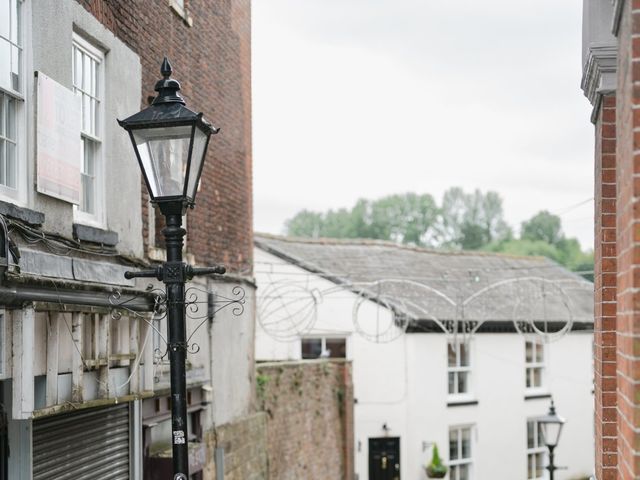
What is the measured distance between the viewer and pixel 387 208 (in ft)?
316

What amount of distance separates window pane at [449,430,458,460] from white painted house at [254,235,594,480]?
0.12ft

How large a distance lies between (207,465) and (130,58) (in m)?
5.52

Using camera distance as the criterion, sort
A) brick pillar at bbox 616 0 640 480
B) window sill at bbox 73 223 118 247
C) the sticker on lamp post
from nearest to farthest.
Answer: brick pillar at bbox 616 0 640 480 < the sticker on lamp post < window sill at bbox 73 223 118 247

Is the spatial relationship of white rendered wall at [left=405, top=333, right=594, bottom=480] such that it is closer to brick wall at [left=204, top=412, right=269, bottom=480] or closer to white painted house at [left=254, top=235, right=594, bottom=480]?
white painted house at [left=254, top=235, right=594, bottom=480]

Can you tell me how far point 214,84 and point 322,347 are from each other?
533 inches

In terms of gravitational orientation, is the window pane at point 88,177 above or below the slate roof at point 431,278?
above

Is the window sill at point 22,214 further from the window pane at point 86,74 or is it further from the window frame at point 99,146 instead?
the window pane at point 86,74

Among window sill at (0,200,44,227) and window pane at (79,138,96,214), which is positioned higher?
window pane at (79,138,96,214)

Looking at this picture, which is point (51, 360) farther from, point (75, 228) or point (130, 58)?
point (130, 58)

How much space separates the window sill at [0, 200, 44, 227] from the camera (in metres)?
7.57

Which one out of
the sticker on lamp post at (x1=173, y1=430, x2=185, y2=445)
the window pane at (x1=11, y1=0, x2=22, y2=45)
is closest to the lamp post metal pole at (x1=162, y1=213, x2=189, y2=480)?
the sticker on lamp post at (x1=173, y1=430, x2=185, y2=445)

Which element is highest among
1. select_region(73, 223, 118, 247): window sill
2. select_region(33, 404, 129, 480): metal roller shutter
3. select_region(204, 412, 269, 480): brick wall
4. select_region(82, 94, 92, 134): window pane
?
select_region(82, 94, 92, 134): window pane

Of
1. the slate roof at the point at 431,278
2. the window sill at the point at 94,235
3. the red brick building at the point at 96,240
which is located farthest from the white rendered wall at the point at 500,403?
the window sill at the point at 94,235

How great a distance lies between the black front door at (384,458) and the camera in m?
25.5
